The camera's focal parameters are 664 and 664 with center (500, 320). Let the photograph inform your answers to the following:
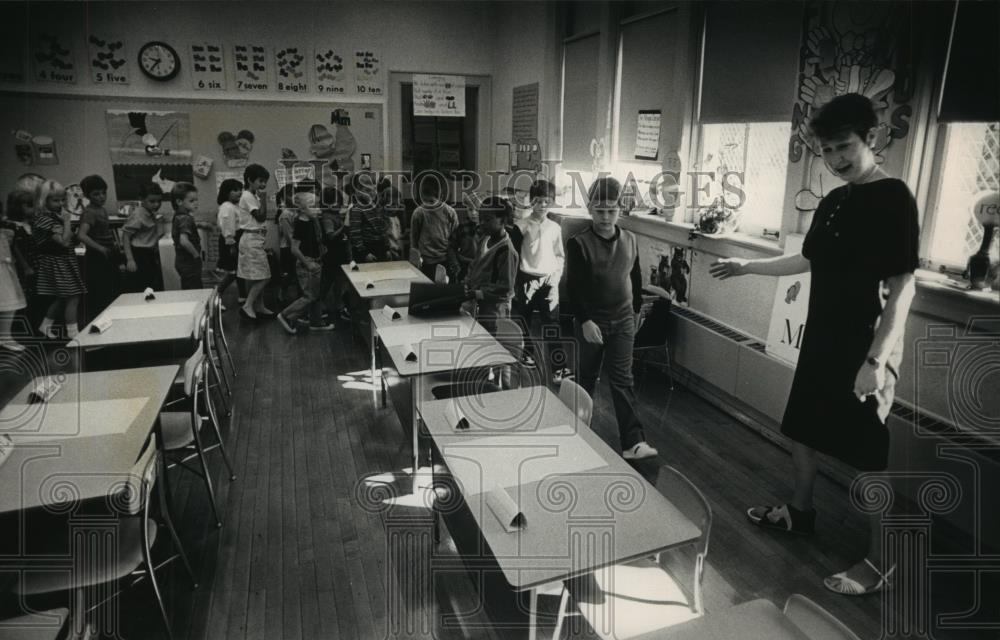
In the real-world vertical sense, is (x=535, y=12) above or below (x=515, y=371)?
above

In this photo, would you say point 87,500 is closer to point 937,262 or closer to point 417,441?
point 417,441

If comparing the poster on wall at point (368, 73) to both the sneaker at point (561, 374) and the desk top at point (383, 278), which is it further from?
the sneaker at point (561, 374)

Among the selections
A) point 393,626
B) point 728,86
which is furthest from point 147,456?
point 728,86

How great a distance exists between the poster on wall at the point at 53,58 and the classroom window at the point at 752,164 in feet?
23.4

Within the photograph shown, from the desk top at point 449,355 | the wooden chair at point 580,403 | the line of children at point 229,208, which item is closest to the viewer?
the wooden chair at point 580,403

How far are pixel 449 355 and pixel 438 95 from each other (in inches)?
246

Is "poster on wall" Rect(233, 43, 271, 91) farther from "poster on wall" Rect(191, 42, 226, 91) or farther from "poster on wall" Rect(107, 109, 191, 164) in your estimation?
"poster on wall" Rect(107, 109, 191, 164)

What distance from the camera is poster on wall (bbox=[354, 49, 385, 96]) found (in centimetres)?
864

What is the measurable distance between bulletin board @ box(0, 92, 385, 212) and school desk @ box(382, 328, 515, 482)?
5287 mm

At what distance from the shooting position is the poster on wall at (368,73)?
8641 mm

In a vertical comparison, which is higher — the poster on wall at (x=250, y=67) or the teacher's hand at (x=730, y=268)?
the poster on wall at (x=250, y=67)

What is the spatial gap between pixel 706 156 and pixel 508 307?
2.17m

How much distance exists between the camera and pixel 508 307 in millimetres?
5027

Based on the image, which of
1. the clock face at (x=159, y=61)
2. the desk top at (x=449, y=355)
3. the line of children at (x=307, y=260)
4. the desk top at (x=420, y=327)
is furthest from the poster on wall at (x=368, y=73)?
the desk top at (x=449, y=355)
